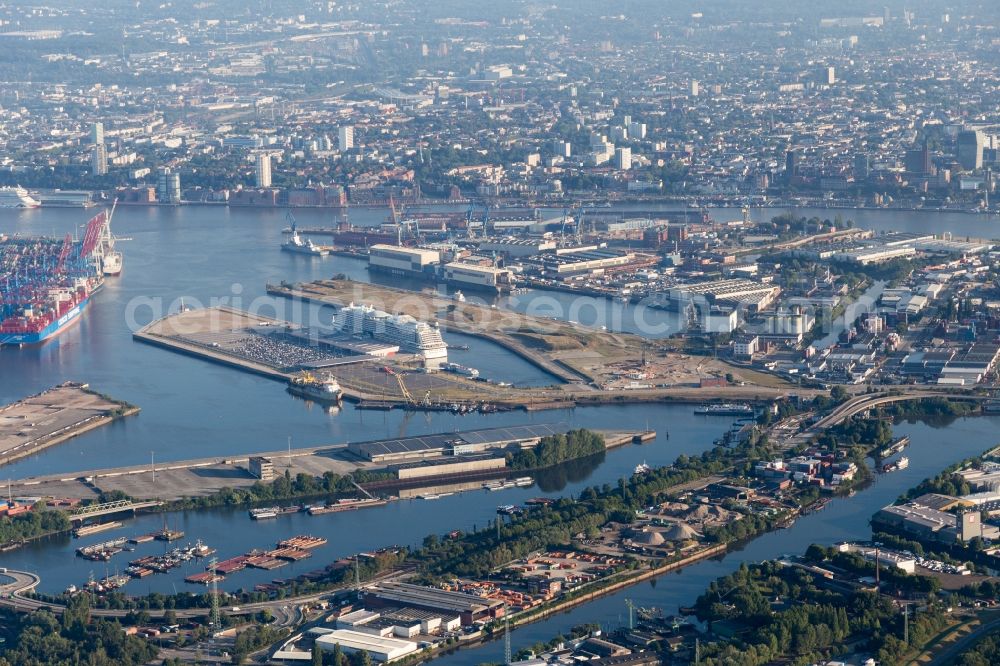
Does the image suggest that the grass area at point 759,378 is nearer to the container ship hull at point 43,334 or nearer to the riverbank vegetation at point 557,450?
the riverbank vegetation at point 557,450

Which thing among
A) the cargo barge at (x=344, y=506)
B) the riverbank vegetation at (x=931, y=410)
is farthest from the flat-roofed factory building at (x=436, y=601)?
the riverbank vegetation at (x=931, y=410)

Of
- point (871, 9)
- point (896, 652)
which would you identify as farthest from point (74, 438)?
point (871, 9)

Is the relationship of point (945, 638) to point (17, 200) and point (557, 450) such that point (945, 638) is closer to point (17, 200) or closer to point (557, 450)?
point (557, 450)

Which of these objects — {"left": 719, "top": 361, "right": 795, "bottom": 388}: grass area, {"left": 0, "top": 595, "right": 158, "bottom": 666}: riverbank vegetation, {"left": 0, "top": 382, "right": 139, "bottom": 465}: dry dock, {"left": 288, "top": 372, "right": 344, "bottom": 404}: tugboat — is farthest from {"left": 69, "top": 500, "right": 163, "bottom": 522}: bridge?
{"left": 719, "top": 361, "right": 795, "bottom": 388}: grass area

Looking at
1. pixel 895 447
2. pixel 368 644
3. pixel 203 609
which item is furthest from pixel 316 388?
pixel 368 644

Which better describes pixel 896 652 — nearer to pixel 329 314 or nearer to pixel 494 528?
pixel 494 528

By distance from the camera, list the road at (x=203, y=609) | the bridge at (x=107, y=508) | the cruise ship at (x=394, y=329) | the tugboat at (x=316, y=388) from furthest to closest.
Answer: the cruise ship at (x=394, y=329) < the tugboat at (x=316, y=388) < the bridge at (x=107, y=508) < the road at (x=203, y=609)
